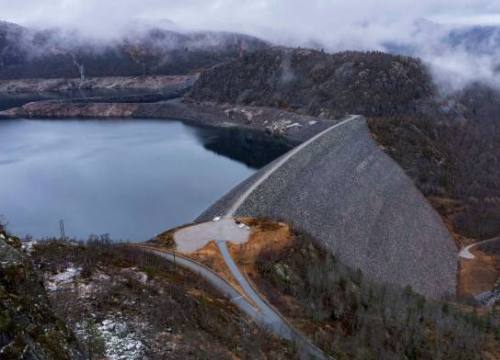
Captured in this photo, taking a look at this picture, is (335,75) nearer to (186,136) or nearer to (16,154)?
(186,136)

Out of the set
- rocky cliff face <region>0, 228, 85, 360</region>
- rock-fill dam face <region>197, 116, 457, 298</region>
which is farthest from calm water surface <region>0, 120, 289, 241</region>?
rocky cliff face <region>0, 228, 85, 360</region>

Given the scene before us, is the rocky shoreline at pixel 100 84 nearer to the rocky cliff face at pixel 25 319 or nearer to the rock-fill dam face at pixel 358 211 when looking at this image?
the rock-fill dam face at pixel 358 211

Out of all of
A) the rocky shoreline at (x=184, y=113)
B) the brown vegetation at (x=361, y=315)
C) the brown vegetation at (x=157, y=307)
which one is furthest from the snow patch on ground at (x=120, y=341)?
the rocky shoreline at (x=184, y=113)

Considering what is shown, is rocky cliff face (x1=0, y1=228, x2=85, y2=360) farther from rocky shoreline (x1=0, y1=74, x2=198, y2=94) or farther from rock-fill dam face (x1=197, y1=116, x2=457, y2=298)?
rocky shoreline (x1=0, y1=74, x2=198, y2=94)

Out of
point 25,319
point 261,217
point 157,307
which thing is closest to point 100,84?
point 261,217

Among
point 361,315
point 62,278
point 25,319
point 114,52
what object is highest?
point 114,52

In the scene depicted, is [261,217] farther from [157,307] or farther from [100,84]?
[100,84]

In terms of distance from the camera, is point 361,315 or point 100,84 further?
point 100,84

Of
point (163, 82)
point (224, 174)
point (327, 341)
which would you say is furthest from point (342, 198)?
point (163, 82)
